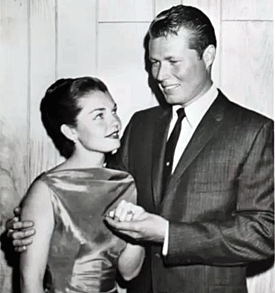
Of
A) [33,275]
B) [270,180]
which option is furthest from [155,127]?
[33,275]

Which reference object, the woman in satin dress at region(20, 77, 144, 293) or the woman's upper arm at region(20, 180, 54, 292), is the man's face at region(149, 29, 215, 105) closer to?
the woman in satin dress at region(20, 77, 144, 293)

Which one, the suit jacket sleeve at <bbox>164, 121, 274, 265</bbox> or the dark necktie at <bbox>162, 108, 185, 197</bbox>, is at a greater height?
the dark necktie at <bbox>162, 108, 185, 197</bbox>

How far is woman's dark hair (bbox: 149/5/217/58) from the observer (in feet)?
3.17

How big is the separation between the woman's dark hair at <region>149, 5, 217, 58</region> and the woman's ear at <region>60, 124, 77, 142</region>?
0.19 m

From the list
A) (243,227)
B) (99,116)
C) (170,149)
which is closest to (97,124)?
(99,116)

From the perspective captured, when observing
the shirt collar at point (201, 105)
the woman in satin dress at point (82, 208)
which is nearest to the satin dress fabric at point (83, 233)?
the woman in satin dress at point (82, 208)

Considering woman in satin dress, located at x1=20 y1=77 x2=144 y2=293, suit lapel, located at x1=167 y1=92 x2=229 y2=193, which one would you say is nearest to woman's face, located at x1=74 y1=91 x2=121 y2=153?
woman in satin dress, located at x1=20 y1=77 x2=144 y2=293

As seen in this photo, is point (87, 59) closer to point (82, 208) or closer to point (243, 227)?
point (82, 208)

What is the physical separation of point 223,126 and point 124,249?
24 centimetres

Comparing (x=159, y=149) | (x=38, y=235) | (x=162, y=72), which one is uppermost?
(x=162, y=72)

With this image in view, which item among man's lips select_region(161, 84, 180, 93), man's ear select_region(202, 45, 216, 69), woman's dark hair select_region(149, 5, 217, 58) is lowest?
man's lips select_region(161, 84, 180, 93)

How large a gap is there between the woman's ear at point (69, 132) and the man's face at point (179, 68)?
0.15 meters

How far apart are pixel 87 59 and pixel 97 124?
0.10 m

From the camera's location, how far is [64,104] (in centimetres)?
99
